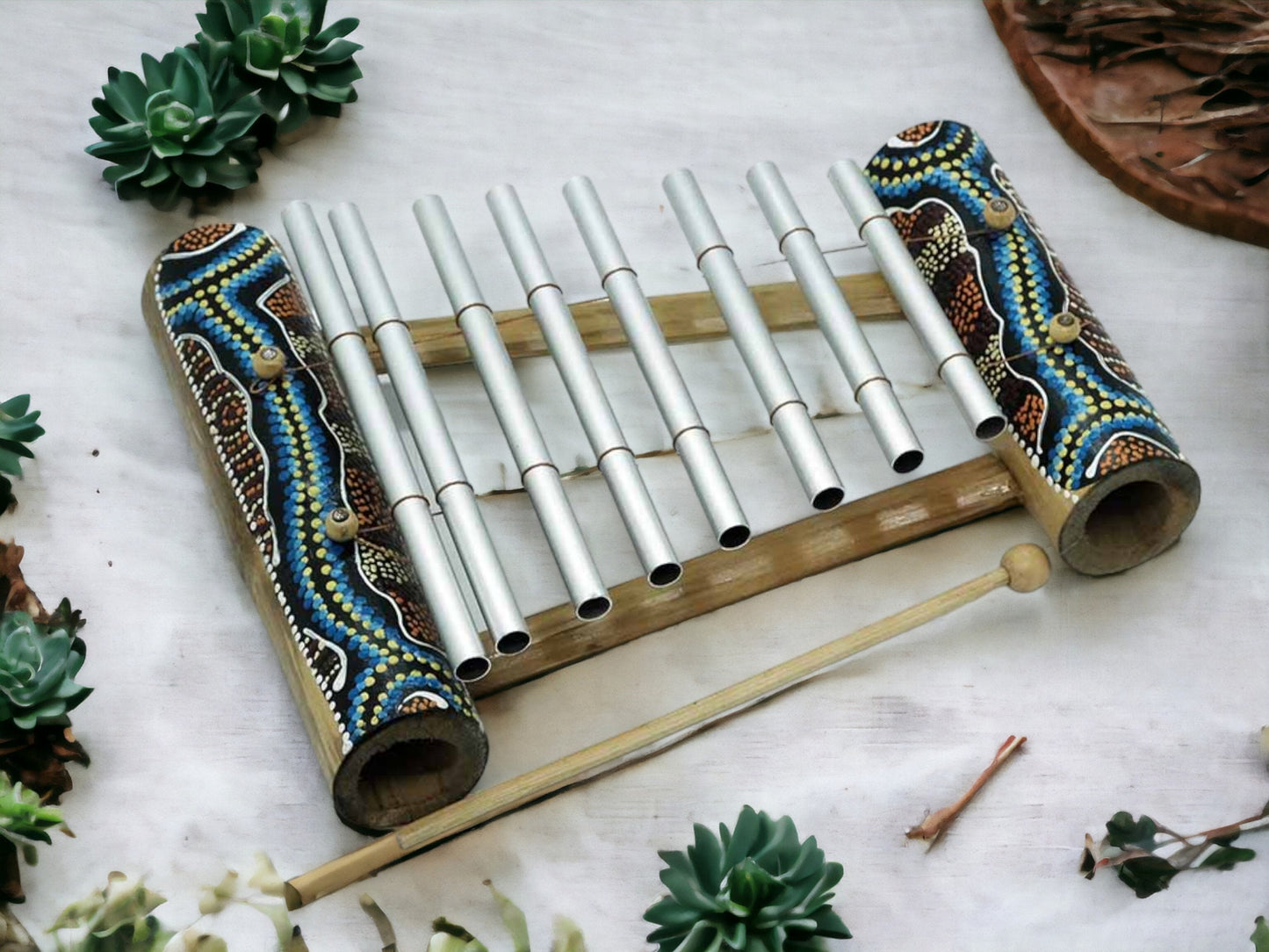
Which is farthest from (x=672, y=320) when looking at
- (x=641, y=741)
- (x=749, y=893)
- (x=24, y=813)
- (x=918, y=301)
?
(x=24, y=813)

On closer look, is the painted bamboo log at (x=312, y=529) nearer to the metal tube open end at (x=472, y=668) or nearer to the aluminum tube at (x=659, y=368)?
the metal tube open end at (x=472, y=668)

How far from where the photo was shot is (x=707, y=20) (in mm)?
2150

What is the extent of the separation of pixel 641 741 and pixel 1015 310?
1.64 ft

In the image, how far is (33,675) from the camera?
1.59 m

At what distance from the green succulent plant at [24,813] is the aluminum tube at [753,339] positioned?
2.12 feet

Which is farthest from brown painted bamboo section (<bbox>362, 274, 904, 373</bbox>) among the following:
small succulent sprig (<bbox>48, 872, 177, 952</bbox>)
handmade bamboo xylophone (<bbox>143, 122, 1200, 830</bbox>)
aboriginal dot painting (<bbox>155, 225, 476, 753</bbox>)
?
small succulent sprig (<bbox>48, 872, 177, 952</bbox>)

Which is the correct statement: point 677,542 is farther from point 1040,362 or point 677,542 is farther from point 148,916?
point 148,916

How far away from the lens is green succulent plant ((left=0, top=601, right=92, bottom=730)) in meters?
1.58

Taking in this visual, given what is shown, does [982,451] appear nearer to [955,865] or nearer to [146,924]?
[955,865]

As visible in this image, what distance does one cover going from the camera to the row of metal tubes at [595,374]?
1637 mm

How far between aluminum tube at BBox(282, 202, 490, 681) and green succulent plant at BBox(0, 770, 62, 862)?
0.32 meters

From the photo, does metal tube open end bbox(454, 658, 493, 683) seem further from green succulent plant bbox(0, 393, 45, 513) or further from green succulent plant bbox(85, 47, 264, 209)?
green succulent plant bbox(85, 47, 264, 209)

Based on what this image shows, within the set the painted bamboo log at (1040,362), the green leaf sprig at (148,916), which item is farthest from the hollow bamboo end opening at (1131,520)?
the green leaf sprig at (148,916)

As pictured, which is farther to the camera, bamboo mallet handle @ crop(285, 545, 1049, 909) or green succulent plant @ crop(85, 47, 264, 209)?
green succulent plant @ crop(85, 47, 264, 209)
